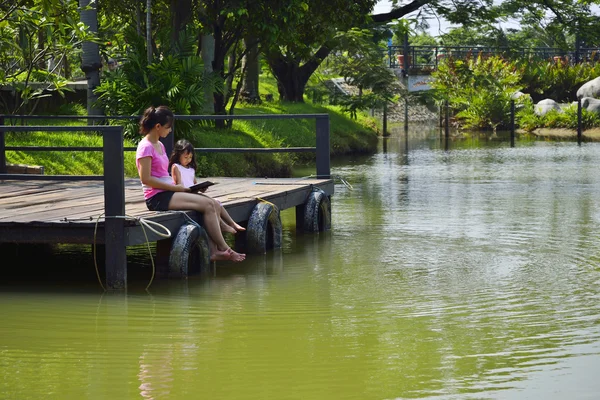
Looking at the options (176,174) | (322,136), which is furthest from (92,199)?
(322,136)

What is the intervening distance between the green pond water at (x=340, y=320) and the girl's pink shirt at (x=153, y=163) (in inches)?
33.2

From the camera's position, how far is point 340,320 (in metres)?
8.95

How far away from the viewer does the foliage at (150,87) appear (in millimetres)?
18938

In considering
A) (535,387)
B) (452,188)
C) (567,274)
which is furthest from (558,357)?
(452,188)

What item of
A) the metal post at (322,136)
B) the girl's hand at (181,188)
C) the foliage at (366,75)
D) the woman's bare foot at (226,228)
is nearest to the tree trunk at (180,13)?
the foliage at (366,75)

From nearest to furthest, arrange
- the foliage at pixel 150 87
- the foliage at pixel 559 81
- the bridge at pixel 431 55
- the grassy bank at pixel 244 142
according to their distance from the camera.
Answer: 1. the grassy bank at pixel 244 142
2. the foliage at pixel 150 87
3. the foliage at pixel 559 81
4. the bridge at pixel 431 55

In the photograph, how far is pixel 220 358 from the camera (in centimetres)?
780

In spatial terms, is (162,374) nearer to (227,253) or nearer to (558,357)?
(558,357)

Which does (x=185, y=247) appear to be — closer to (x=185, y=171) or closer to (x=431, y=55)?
(x=185, y=171)

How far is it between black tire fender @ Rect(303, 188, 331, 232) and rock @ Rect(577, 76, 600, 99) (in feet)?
113

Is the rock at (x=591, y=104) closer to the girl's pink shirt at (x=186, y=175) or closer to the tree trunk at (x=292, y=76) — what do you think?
the tree trunk at (x=292, y=76)

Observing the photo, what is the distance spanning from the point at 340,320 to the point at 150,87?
10.7 m

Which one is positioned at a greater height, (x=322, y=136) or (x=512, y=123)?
(x=512, y=123)

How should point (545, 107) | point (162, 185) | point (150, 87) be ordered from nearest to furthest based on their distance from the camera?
point (162, 185) < point (150, 87) < point (545, 107)
